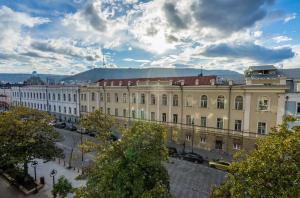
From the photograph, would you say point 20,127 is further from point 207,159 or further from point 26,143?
point 207,159

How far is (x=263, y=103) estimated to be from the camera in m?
28.4

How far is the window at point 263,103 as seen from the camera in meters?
28.1

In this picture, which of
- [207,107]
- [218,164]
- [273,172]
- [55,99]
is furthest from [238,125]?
[55,99]

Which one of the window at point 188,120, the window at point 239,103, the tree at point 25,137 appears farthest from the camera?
the window at point 188,120

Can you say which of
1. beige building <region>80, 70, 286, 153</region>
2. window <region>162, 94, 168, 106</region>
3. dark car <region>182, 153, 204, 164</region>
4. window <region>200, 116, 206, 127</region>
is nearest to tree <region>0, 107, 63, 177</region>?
beige building <region>80, 70, 286, 153</region>

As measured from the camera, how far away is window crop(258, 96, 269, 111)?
2812cm

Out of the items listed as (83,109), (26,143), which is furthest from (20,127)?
(83,109)

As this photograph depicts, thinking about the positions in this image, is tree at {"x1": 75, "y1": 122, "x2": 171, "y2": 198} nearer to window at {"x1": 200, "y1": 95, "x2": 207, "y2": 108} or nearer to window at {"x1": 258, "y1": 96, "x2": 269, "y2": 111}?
window at {"x1": 258, "y1": 96, "x2": 269, "y2": 111}

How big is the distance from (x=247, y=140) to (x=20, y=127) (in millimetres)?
29987

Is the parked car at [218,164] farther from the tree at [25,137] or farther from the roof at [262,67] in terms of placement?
the tree at [25,137]

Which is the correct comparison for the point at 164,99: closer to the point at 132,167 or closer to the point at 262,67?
the point at 262,67

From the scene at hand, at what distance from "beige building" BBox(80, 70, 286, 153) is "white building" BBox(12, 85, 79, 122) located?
15275 millimetres

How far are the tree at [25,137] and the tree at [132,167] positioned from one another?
11.3 meters

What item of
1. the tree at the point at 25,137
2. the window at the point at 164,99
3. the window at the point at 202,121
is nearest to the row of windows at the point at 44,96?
the window at the point at 164,99
